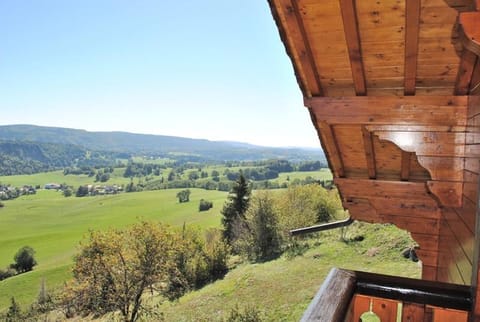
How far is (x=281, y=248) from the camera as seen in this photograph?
1116 inches

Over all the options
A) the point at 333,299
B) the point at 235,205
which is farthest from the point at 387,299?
the point at 235,205

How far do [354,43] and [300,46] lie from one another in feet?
1.15

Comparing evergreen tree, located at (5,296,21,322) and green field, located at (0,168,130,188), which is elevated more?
evergreen tree, located at (5,296,21,322)

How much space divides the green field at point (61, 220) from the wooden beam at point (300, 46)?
1611 inches

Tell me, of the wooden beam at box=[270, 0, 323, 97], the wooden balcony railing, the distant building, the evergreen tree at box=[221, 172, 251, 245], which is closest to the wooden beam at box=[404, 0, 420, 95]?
the wooden beam at box=[270, 0, 323, 97]

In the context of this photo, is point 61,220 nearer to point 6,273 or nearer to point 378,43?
point 6,273

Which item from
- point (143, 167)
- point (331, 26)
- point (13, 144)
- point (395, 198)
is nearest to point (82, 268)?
point (395, 198)

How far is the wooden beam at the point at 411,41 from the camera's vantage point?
1.96 m

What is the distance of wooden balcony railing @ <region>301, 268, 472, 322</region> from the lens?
1.28 meters

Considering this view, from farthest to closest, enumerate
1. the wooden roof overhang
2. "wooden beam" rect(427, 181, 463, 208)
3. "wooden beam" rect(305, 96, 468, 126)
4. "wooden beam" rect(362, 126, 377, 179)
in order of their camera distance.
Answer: "wooden beam" rect(362, 126, 377, 179)
"wooden beam" rect(427, 181, 463, 208)
"wooden beam" rect(305, 96, 468, 126)
the wooden roof overhang

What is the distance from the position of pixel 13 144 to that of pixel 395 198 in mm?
233848

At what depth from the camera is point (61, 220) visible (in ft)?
245

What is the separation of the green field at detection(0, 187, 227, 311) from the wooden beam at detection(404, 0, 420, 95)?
41.5 m

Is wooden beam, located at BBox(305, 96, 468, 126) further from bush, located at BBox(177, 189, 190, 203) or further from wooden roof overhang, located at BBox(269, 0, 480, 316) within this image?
bush, located at BBox(177, 189, 190, 203)
